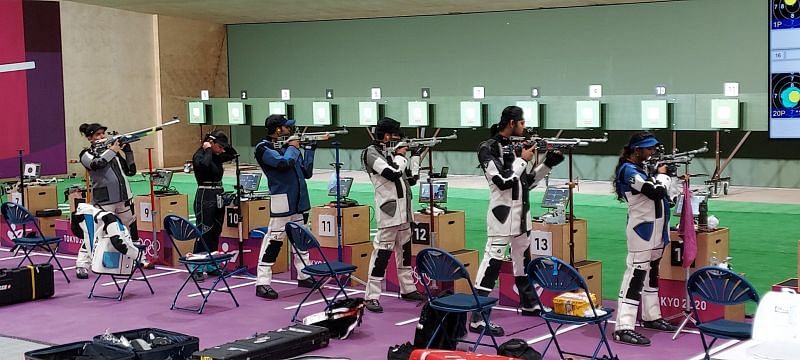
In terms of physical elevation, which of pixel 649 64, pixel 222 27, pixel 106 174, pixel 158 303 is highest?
pixel 222 27

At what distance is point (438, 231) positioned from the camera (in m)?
9.52

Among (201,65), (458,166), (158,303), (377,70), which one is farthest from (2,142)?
(158,303)

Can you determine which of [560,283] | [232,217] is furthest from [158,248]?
[560,283]

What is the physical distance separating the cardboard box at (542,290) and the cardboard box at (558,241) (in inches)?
5.8

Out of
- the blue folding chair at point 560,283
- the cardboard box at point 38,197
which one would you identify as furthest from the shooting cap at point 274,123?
the cardboard box at point 38,197

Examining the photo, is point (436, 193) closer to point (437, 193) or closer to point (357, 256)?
point (437, 193)

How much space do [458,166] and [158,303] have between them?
Result: 43.3 feet

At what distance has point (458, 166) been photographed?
2216 centimetres

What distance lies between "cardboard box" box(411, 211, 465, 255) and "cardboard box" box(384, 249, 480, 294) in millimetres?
118

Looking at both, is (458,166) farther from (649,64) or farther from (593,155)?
(649,64)

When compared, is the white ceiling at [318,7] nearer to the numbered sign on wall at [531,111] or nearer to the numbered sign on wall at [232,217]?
the numbered sign on wall at [531,111]

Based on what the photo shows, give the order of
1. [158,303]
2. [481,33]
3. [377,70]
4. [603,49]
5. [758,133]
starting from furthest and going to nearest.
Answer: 1. [377,70]
2. [481,33]
3. [603,49]
4. [758,133]
5. [158,303]

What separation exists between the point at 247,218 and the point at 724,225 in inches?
269

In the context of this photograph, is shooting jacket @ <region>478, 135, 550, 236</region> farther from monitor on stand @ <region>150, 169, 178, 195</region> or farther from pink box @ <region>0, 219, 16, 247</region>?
pink box @ <region>0, 219, 16, 247</region>
